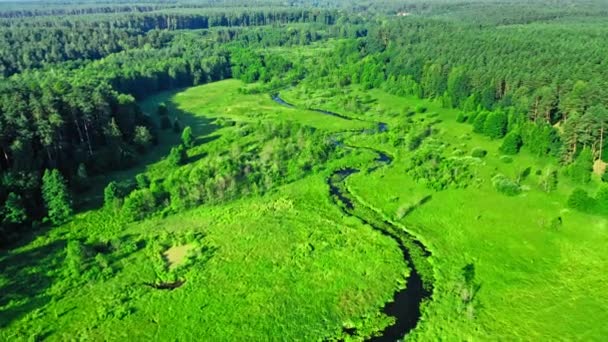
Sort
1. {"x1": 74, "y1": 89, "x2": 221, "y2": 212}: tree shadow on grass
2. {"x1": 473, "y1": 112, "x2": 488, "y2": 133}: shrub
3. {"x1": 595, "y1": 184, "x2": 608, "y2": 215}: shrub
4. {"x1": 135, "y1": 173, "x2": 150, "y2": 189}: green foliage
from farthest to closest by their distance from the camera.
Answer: {"x1": 473, "y1": 112, "x2": 488, "y2": 133}: shrub
{"x1": 135, "y1": 173, "x2": 150, "y2": 189}: green foliage
{"x1": 74, "y1": 89, "x2": 221, "y2": 212}: tree shadow on grass
{"x1": 595, "y1": 184, "x2": 608, "y2": 215}: shrub

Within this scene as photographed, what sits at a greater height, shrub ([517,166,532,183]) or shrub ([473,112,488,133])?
shrub ([473,112,488,133])

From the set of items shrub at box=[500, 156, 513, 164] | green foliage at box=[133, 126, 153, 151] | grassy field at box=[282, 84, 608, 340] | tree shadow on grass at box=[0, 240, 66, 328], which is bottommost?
tree shadow on grass at box=[0, 240, 66, 328]

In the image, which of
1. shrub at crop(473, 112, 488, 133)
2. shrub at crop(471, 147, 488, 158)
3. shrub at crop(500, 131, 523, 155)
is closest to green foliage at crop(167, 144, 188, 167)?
shrub at crop(471, 147, 488, 158)

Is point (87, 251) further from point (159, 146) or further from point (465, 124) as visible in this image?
point (465, 124)

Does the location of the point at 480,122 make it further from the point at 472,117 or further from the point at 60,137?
the point at 60,137

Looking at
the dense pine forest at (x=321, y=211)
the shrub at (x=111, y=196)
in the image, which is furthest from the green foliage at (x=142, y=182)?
the shrub at (x=111, y=196)

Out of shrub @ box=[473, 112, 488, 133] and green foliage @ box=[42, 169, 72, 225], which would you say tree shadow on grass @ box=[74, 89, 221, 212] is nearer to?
green foliage @ box=[42, 169, 72, 225]

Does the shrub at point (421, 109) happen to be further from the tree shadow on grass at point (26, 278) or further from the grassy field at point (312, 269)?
the tree shadow on grass at point (26, 278)

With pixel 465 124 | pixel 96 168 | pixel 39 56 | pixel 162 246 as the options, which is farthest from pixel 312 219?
pixel 39 56
